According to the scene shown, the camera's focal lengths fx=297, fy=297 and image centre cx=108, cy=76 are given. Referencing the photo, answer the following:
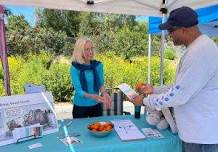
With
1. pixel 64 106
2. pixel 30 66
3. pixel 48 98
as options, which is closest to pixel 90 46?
pixel 48 98

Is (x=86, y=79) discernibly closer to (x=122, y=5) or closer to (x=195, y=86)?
(x=122, y=5)

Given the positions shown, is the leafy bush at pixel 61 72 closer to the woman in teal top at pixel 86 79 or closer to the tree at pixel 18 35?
the tree at pixel 18 35

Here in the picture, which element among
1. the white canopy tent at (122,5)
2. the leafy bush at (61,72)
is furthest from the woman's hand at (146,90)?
the leafy bush at (61,72)

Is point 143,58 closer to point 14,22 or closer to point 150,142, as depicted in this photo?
point 14,22

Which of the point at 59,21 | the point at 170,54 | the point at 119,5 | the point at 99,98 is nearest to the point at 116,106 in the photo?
the point at 99,98

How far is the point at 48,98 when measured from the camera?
2.12 m

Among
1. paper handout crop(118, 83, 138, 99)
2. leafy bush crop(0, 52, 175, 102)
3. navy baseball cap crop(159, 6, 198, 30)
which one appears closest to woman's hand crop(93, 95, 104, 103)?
paper handout crop(118, 83, 138, 99)

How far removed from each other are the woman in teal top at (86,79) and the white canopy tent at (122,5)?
0.35 metres

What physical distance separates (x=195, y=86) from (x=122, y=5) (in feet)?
5.22

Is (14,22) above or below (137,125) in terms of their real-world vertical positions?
above

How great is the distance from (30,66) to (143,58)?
3.21 meters

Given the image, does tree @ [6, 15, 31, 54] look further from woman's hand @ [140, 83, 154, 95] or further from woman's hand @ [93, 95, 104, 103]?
woman's hand @ [140, 83, 154, 95]

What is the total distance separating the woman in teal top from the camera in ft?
8.54

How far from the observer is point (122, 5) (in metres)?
2.94
